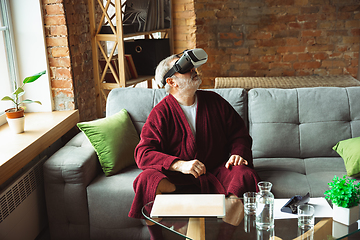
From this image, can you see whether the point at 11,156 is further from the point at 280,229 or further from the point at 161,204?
the point at 280,229

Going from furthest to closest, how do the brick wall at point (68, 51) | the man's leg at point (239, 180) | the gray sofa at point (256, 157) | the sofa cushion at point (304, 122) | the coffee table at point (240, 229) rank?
the brick wall at point (68, 51) < the sofa cushion at point (304, 122) < the gray sofa at point (256, 157) < the man's leg at point (239, 180) < the coffee table at point (240, 229)

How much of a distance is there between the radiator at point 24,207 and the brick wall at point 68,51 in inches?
25.4

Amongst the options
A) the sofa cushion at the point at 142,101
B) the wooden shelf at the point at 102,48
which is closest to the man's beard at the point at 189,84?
the sofa cushion at the point at 142,101

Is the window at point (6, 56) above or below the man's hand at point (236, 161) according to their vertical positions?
above

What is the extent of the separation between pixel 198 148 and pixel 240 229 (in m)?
0.73

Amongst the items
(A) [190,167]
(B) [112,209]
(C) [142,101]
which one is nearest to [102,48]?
(C) [142,101]

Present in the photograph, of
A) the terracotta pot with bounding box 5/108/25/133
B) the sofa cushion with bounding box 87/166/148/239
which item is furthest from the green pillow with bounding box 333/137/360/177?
the terracotta pot with bounding box 5/108/25/133

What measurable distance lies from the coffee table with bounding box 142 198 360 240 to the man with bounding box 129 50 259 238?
0.34 meters

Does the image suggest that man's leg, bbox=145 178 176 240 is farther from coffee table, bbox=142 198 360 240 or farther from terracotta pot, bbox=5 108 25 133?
terracotta pot, bbox=5 108 25 133

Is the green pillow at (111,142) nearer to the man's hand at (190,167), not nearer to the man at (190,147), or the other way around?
the man at (190,147)

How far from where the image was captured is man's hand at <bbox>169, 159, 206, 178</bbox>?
75.9 inches

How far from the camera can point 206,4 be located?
457 cm

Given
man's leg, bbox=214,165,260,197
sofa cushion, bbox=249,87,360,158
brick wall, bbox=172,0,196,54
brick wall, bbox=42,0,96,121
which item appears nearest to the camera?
man's leg, bbox=214,165,260,197

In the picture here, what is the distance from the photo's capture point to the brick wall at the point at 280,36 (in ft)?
14.7
